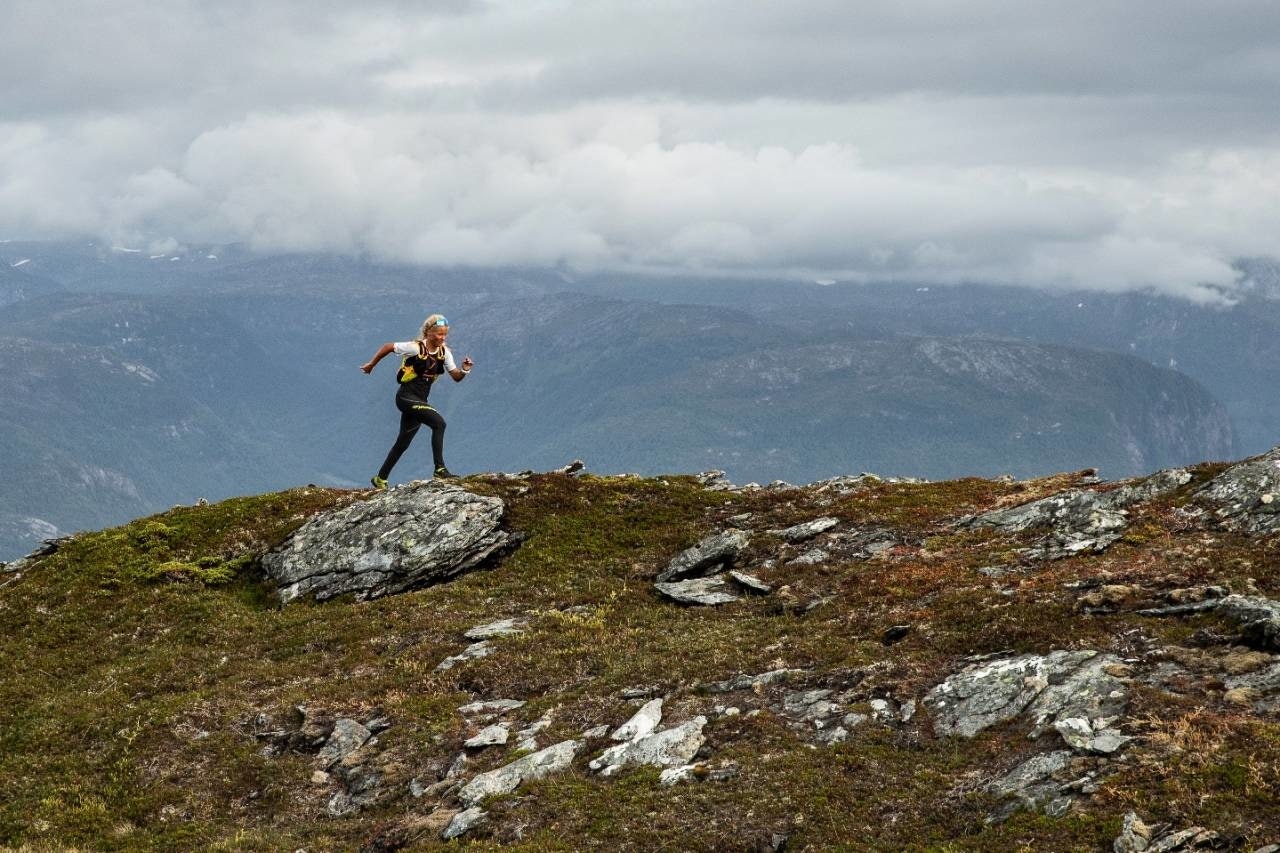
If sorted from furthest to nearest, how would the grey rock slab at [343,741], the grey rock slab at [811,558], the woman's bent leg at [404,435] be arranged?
the woman's bent leg at [404,435] → the grey rock slab at [811,558] → the grey rock slab at [343,741]

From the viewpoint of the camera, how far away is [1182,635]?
20.8m

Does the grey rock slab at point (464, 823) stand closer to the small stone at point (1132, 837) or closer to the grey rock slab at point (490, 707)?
the grey rock slab at point (490, 707)

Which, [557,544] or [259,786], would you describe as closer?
[259,786]

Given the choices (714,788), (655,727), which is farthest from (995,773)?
(655,727)

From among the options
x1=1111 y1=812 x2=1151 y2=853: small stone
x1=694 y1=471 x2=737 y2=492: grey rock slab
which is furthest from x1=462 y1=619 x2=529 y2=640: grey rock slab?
x1=1111 y1=812 x2=1151 y2=853: small stone

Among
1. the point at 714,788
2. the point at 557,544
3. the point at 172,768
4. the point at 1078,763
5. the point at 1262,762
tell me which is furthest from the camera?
the point at 557,544

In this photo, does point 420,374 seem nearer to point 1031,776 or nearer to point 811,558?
point 811,558

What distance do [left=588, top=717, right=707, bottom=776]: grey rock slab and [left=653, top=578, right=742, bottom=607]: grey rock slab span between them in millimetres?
8737

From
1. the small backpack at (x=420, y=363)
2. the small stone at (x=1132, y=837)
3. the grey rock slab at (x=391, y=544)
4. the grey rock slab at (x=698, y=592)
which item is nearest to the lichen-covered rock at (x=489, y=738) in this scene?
the grey rock slab at (x=698, y=592)

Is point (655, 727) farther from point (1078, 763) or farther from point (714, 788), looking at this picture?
point (1078, 763)

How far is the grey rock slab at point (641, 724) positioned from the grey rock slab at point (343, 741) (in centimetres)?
549

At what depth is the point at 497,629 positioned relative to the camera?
28000mm

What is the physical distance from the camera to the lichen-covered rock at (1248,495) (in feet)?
89.1

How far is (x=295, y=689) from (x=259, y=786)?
157 inches
